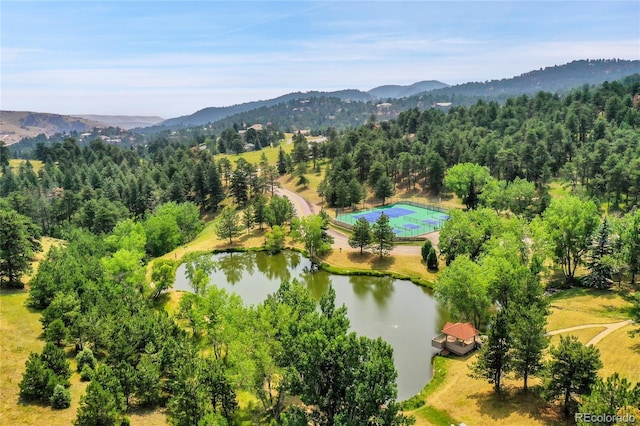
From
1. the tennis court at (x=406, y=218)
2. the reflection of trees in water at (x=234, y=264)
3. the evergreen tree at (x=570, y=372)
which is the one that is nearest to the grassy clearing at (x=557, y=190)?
the tennis court at (x=406, y=218)

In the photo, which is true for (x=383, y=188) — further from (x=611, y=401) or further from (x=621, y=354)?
(x=611, y=401)

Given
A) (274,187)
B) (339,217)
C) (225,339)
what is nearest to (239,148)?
(274,187)

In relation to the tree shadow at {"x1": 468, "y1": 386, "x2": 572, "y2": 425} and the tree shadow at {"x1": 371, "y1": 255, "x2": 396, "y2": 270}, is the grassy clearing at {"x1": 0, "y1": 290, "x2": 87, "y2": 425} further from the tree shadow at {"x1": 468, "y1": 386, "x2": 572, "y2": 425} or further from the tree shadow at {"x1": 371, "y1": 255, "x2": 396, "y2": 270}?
the tree shadow at {"x1": 371, "y1": 255, "x2": 396, "y2": 270}

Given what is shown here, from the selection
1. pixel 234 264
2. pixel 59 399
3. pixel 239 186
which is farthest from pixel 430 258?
pixel 239 186

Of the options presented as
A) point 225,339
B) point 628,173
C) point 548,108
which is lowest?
point 225,339

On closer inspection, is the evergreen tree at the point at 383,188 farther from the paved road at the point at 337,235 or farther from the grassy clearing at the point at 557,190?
the grassy clearing at the point at 557,190

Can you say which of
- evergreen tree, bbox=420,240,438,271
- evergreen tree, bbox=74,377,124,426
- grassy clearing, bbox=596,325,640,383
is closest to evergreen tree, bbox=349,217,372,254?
evergreen tree, bbox=420,240,438,271

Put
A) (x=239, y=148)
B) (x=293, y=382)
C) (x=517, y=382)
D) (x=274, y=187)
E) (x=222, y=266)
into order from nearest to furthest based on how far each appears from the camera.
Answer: (x=293, y=382), (x=517, y=382), (x=222, y=266), (x=274, y=187), (x=239, y=148)

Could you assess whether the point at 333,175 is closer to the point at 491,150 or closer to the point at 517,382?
the point at 491,150
